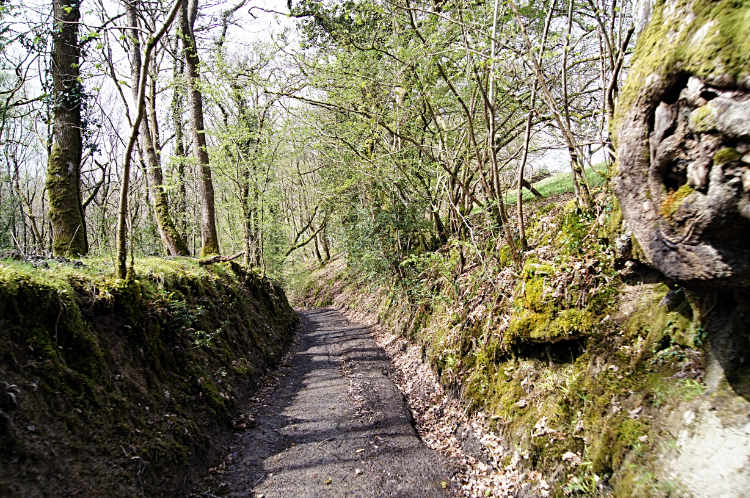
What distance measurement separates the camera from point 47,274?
4109 millimetres

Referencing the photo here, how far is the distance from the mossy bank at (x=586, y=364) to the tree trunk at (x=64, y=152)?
708 cm

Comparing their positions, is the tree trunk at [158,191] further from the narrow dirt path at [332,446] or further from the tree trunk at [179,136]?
the narrow dirt path at [332,446]

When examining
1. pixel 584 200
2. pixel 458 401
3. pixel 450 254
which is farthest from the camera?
pixel 450 254

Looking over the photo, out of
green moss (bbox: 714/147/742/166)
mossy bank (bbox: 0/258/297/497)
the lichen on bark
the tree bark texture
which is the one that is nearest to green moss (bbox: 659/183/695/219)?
the tree bark texture

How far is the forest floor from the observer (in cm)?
441

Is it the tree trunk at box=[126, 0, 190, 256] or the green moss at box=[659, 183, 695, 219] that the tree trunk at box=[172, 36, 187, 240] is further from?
the green moss at box=[659, 183, 695, 219]

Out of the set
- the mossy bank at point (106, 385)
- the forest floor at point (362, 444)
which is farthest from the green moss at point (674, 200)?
the mossy bank at point (106, 385)

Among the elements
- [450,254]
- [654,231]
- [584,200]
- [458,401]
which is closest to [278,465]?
[458,401]

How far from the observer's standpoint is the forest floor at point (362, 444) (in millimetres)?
4414

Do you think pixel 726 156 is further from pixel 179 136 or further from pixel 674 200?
pixel 179 136

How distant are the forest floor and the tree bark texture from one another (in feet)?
8.59

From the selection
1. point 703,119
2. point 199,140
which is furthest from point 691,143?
point 199,140

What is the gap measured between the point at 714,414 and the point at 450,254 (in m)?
7.06

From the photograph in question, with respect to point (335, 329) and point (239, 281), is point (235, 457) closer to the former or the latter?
point (239, 281)
